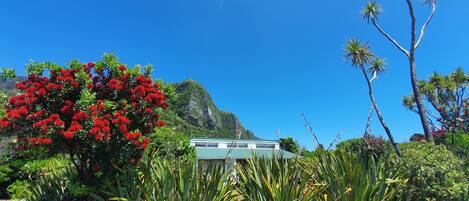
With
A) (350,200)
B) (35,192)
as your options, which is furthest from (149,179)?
(35,192)

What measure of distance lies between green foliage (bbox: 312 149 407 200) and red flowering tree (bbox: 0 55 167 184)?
3.67 meters

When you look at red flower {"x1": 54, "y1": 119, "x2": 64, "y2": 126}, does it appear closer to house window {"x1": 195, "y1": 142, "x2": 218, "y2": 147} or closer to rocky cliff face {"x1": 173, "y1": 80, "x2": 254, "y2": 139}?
house window {"x1": 195, "y1": 142, "x2": 218, "y2": 147}

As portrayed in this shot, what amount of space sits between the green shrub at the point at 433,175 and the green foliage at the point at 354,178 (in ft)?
0.92

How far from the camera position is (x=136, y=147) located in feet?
26.9

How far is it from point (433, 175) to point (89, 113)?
273 inches

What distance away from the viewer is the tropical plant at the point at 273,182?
6282mm

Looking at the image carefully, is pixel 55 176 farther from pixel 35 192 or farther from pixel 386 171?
pixel 386 171

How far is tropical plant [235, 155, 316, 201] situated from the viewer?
6.28m

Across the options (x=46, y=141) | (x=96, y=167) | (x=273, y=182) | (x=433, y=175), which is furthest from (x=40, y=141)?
(x=433, y=175)

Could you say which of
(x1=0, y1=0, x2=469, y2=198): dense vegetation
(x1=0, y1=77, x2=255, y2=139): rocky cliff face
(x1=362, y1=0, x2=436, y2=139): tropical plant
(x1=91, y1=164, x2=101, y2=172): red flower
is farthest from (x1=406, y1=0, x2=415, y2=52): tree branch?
(x1=0, y1=77, x2=255, y2=139): rocky cliff face

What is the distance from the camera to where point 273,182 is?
6379mm

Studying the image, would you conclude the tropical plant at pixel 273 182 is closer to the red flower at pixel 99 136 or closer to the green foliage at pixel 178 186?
the green foliage at pixel 178 186

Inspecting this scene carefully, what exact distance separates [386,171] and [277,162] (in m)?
2.06

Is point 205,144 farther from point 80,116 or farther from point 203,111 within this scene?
point 203,111
